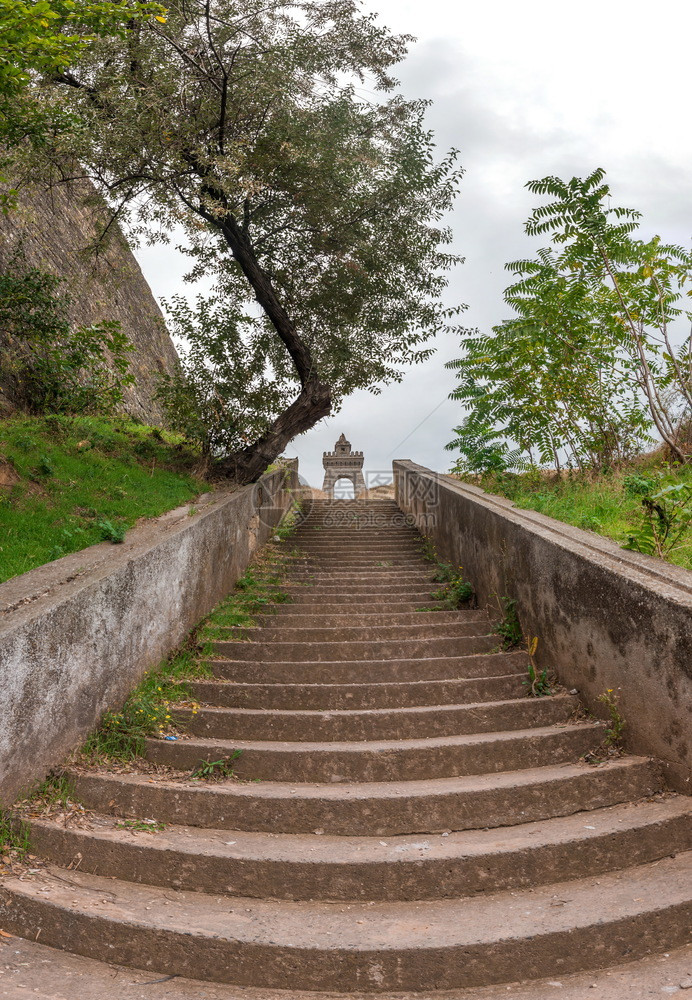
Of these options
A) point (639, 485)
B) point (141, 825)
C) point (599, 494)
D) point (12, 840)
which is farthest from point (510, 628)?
point (12, 840)

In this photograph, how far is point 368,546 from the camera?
39.2 feet

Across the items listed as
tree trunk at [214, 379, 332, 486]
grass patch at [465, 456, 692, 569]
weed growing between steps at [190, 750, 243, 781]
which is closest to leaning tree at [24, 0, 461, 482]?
tree trunk at [214, 379, 332, 486]

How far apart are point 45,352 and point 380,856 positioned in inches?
391

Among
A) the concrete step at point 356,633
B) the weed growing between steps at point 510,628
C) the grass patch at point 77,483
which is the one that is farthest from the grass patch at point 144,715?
the weed growing between steps at point 510,628

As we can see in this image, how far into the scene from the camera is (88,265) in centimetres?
1158

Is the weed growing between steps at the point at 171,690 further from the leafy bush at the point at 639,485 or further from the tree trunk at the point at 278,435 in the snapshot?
the leafy bush at the point at 639,485

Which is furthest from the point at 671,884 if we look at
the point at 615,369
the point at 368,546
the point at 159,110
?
the point at 159,110

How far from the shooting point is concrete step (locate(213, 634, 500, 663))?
669 cm

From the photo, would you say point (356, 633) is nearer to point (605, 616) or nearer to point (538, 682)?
point (538, 682)

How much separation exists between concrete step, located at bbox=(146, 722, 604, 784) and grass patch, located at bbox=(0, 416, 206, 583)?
221 cm

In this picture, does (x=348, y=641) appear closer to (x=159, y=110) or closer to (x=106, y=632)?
(x=106, y=632)

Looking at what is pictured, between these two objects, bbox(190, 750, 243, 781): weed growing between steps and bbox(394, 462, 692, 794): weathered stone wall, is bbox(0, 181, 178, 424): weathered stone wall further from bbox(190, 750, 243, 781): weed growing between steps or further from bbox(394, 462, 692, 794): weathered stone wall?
bbox(190, 750, 243, 781): weed growing between steps

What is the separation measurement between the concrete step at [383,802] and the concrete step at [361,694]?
49.8 inches

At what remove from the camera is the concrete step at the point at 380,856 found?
3.83 metres
